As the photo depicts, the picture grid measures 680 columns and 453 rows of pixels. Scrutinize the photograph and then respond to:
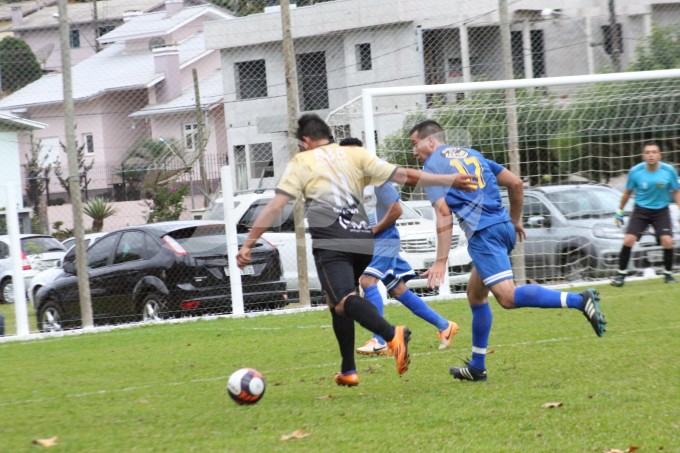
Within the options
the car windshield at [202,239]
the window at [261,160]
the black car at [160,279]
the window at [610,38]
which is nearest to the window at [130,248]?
the black car at [160,279]

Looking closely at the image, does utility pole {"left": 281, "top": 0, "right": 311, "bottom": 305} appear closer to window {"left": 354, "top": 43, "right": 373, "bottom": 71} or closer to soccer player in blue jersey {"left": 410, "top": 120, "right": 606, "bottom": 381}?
soccer player in blue jersey {"left": 410, "top": 120, "right": 606, "bottom": 381}

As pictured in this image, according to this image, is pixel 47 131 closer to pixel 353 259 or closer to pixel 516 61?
pixel 516 61

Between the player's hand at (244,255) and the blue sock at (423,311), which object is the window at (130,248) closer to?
the blue sock at (423,311)

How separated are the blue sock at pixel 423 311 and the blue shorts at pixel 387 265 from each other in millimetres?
158

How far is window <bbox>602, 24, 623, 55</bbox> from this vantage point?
29.4 m

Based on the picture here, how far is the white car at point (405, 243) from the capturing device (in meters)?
15.8

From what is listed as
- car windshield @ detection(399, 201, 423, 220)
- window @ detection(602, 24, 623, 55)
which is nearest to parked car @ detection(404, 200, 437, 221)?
car windshield @ detection(399, 201, 423, 220)

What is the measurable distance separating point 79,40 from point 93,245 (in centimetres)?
3918

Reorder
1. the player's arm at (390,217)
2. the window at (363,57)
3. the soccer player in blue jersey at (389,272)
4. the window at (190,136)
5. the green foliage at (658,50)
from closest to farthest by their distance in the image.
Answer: the player's arm at (390,217) < the soccer player in blue jersey at (389,272) < the window at (190,136) < the window at (363,57) < the green foliage at (658,50)

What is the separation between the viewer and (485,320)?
8125mm

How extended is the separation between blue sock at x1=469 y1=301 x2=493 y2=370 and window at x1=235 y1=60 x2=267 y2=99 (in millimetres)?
13784

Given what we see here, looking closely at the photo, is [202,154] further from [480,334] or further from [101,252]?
[480,334]

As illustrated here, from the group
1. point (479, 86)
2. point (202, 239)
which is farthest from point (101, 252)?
point (479, 86)

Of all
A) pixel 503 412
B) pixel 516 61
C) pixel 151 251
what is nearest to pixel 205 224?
pixel 151 251
